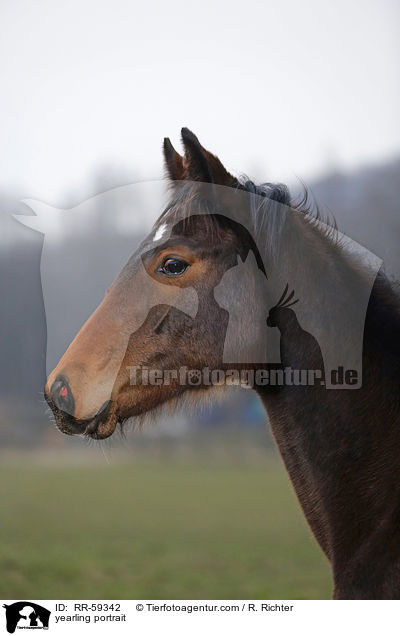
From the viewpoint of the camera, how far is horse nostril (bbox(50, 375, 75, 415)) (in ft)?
6.46

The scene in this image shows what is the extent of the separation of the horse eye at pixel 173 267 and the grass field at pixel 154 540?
2681 millimetres

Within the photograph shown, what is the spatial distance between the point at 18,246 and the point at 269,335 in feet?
6.99

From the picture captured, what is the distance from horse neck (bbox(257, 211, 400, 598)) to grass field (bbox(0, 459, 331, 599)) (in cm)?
226

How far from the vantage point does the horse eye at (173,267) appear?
2.12 meters

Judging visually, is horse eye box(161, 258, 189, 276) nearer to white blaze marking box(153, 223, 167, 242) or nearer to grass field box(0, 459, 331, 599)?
white blaze marking box(153, 223, 167, 242)

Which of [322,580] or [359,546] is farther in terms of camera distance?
[322,580]

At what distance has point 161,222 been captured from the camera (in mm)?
2184

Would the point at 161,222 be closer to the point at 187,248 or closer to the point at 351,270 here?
the point at 187,248

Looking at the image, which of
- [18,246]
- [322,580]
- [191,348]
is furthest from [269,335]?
[322,580]

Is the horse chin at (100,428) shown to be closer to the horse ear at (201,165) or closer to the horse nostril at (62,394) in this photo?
the horse nostril at (62,394)
